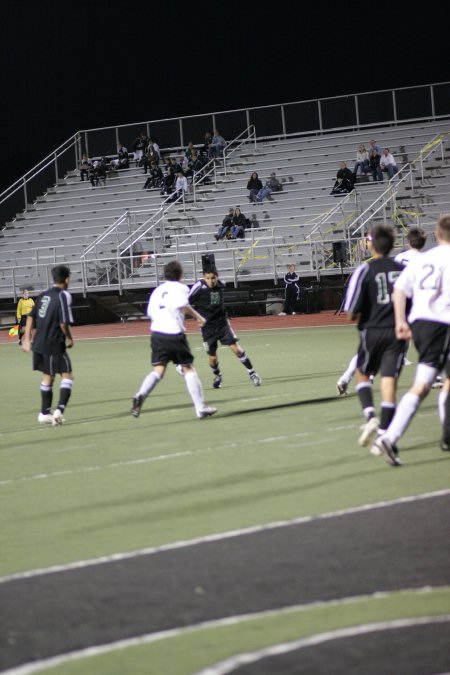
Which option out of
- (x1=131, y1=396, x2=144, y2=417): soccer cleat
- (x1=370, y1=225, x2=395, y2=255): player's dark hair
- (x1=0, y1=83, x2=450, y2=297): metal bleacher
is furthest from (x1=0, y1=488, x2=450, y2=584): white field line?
(x1=0, y1=83, x2=450, y2=297): metal bleacher

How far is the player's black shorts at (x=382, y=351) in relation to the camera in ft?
32.1

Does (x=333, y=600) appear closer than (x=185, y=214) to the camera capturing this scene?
Yes

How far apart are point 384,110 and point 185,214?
8.54 metres

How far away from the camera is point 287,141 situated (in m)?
45.6

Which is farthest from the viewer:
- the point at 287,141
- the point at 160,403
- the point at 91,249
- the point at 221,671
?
the point at 287,141

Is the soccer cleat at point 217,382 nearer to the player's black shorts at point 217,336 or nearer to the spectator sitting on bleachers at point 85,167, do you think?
the player's black shorts at point 217,336

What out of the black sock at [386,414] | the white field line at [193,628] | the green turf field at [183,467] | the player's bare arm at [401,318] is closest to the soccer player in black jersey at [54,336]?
the green turf field at [183,467]

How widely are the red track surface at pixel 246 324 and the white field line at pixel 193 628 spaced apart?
25.5 m

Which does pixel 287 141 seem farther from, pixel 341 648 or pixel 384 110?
pixel 341 648

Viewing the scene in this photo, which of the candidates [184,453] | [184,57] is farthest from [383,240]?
[184,57]

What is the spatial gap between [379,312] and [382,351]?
338mm

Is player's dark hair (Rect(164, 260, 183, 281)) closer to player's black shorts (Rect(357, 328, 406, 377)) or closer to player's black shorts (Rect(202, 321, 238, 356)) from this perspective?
player's black shorts (Rect(357, 328, 406, 377))

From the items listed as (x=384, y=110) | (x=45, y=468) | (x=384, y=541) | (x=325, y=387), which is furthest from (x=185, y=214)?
(x=384, y=541)

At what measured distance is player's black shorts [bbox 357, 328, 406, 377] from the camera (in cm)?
977
